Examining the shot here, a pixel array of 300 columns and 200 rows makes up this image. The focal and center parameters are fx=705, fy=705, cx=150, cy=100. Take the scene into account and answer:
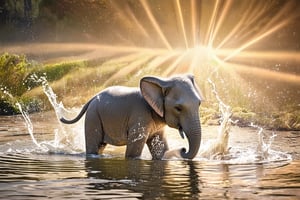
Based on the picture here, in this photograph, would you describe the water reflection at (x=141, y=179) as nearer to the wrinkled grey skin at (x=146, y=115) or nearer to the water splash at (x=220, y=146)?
the wrinkled grey skin at (x=146, y=115)

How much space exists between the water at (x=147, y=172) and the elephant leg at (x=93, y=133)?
200mm

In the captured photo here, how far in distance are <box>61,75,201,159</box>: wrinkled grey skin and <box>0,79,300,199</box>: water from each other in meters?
0.28

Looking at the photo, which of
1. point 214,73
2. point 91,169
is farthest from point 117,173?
point 214,73

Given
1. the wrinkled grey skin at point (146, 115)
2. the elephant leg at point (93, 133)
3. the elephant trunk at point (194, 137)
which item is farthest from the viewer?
the elephant leg at point (93, 133)

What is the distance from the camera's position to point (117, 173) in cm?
827

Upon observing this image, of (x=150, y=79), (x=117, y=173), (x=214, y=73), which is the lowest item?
(x=117, y=173)

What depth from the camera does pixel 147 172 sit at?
8336mm

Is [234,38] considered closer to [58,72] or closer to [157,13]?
[157,13]

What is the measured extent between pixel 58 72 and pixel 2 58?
2.16 m

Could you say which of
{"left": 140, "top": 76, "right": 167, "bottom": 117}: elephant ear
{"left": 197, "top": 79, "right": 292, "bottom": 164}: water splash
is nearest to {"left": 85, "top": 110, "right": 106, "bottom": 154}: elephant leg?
{"left": 140, "top": 76, "right": 167, "bottom": 117}: elephant ear

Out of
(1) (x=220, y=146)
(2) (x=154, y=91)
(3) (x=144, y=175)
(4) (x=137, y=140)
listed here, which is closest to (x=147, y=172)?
(3) (x=144, y=175)

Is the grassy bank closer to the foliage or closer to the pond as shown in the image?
the foliage

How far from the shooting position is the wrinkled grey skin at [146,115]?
380 inches

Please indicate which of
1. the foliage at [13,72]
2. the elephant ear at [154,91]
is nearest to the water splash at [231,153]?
the elephant ear at [154,91]
